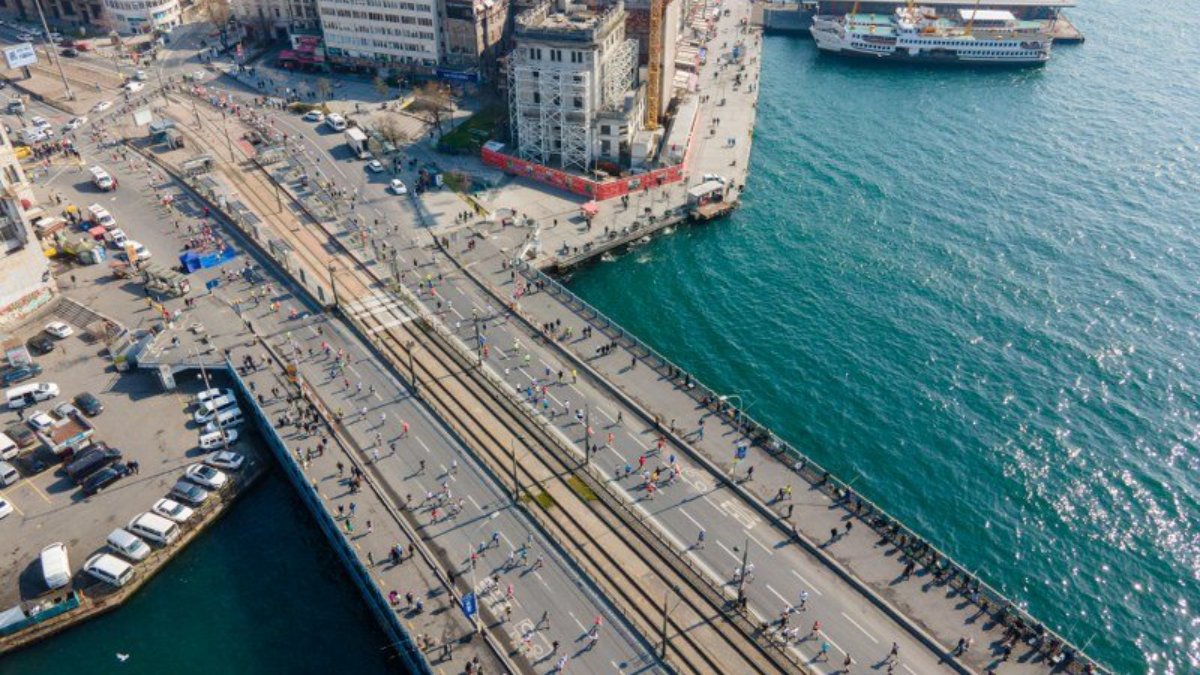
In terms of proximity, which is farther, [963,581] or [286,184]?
[286,184]

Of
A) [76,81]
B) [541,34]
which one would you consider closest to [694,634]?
[541,34]

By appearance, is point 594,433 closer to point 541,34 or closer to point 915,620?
point 915,620

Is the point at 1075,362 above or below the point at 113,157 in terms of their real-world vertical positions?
below

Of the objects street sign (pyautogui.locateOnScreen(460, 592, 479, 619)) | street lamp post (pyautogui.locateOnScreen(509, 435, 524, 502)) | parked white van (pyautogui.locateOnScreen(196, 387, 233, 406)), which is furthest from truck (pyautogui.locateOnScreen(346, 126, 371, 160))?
street sign (pyautogui.locateOnScreen(460, 592, 479, 619))

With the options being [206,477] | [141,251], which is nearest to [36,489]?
[206,477]

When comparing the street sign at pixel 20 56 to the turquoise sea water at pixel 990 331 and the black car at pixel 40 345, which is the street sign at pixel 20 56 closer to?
the black car at pixel 40 345

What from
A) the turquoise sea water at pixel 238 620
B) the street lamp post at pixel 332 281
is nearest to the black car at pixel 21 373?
the turquoise sea water at pixel 238 620

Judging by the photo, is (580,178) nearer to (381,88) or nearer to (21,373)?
(381,88)

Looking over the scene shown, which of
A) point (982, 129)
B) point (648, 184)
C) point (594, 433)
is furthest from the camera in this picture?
point (982, 129)

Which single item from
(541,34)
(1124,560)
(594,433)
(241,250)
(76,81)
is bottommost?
(1124,560)
